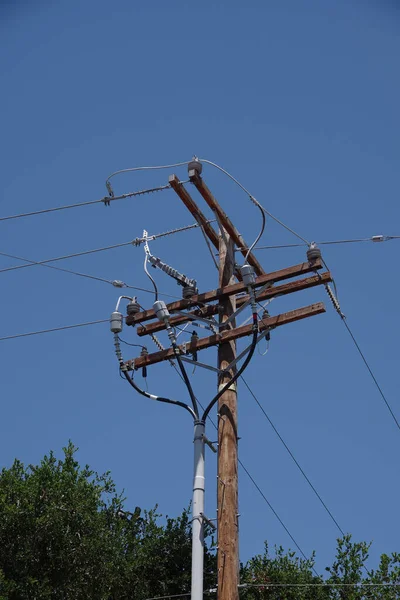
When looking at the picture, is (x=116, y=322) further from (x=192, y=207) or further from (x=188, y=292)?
(x=192, y=207)

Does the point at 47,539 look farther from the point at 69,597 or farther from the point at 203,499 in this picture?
the point at 203,499

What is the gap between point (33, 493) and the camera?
17.9 meters

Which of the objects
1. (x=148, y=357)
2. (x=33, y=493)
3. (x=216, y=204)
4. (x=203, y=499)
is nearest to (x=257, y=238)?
(x=216, y=204)

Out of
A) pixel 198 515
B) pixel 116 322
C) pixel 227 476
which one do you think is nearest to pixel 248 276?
pixel 116 322

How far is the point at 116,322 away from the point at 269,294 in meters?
2.09

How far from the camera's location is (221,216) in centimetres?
1260

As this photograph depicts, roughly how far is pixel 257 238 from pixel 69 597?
29.7 ft

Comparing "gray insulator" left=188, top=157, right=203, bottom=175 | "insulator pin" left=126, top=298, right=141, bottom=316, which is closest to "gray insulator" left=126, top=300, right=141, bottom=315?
"insulator pin" left=126, top=298, right=141, bottom=316

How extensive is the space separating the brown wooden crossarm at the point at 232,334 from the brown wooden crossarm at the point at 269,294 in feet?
0.90

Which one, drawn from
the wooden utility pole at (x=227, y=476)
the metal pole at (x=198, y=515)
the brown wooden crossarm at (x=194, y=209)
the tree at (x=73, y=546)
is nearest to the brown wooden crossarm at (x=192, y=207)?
the brown wooden crossarm at (x=194, y=209)

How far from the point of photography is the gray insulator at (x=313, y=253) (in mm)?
11406

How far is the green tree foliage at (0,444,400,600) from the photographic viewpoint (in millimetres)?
17578

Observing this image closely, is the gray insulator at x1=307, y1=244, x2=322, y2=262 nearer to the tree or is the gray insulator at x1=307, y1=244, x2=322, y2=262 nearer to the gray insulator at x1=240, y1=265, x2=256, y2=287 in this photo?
the gray insulator at x1=240, y1=265, x2=256, y2=287

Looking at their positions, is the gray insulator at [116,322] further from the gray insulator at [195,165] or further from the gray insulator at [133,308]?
the gray insulator at [195,165]
